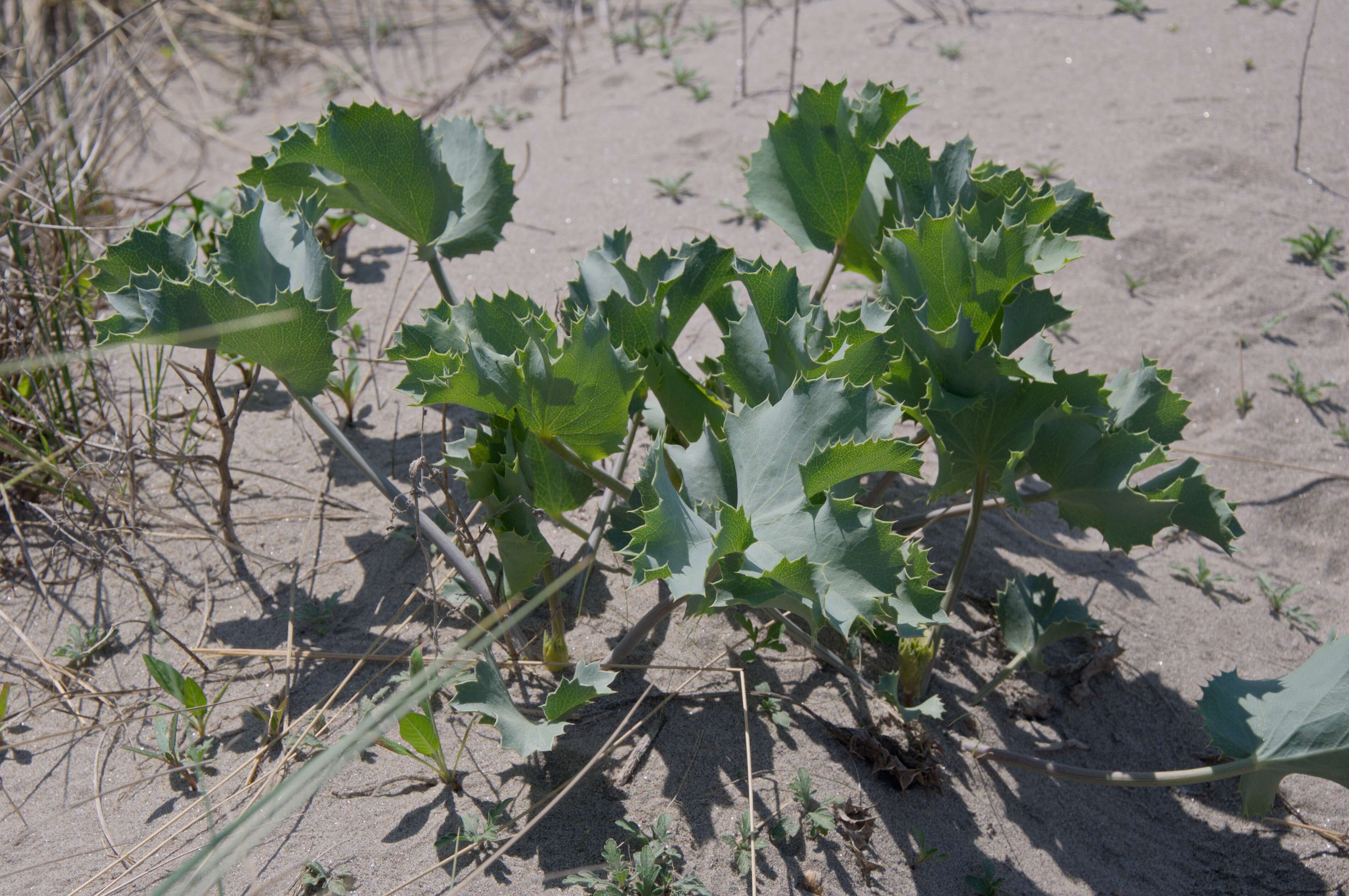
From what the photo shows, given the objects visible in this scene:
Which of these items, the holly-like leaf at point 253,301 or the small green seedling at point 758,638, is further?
the small green seedling at point 758,638

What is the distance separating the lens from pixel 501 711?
148cm

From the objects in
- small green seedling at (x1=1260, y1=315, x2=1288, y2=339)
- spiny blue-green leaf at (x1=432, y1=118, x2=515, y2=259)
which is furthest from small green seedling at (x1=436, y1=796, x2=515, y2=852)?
small green seedling at (x1=1260, y1=315, x2=1288, y2=339)

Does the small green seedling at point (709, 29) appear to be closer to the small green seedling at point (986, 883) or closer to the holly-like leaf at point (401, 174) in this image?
the holly-like leaf at point (401, 174)

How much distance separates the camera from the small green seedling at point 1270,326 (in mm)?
2852

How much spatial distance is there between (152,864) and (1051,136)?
11.7 ft

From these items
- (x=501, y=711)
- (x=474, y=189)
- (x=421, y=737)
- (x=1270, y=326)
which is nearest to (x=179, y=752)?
(x=421, y=737)

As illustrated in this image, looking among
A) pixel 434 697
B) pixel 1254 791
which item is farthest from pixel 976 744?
pixel 434 697

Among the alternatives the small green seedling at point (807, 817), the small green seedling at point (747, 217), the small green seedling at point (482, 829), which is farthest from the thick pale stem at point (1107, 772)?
the small green seedling at point (747, 217)

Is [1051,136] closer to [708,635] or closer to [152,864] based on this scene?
[708,635]

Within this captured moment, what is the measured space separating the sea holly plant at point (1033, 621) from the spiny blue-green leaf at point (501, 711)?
862mm

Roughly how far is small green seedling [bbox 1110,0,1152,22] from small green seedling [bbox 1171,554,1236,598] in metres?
3.06

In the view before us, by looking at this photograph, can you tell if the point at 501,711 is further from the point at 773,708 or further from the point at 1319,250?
the point at 1319,250

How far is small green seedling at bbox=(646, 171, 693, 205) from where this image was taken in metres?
3.30

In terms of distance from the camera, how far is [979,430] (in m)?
1.66
